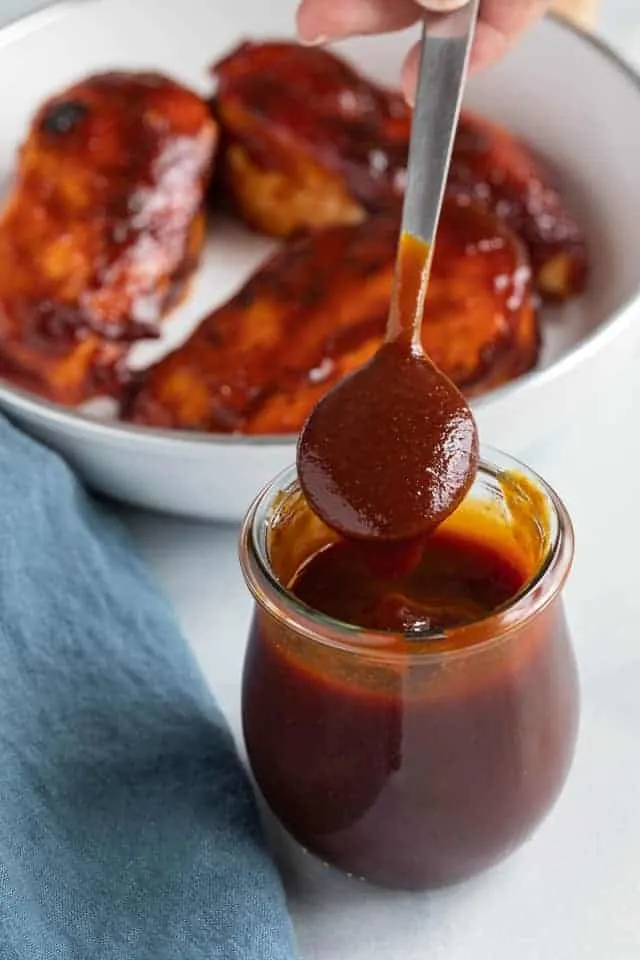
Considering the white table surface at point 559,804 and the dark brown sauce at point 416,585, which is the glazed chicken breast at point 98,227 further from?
the dark brown sauce at point 416,585

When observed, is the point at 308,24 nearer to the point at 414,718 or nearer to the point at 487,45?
the point at 487,45

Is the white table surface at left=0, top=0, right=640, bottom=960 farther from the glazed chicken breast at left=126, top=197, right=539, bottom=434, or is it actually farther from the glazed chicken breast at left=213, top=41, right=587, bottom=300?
the glazed chicken breast at left=213, top=41, right=587, bottom=300

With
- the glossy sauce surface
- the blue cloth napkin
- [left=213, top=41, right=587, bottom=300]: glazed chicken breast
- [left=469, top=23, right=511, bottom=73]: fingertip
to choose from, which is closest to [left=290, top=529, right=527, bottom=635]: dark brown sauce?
the glossy sauce surface

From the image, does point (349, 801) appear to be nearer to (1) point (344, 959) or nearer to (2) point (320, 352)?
(1) point (344, 959)

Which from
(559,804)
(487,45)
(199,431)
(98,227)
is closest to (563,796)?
(559,804)

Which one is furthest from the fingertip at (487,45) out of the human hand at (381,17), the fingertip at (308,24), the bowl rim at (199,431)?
the bowl rim at (199,431)

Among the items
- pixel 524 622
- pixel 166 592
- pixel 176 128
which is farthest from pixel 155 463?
pixel 176 128
